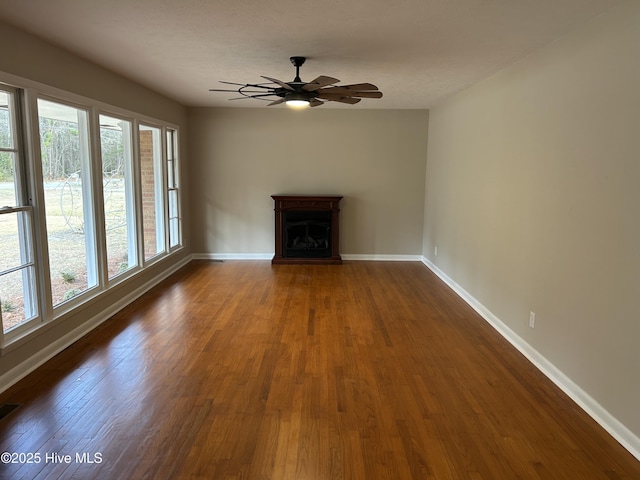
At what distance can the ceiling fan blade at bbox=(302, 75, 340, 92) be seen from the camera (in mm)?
3025

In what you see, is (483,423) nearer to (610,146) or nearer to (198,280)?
(610,146)

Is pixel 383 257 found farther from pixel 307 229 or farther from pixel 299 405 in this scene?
pixel 299 405

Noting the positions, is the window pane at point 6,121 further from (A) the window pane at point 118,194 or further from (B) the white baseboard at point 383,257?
(B) the white baseboard at point 383,257

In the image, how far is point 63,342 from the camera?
3.42 meters

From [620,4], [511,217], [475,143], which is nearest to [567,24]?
[620,4]

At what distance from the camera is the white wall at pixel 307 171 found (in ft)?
21.7

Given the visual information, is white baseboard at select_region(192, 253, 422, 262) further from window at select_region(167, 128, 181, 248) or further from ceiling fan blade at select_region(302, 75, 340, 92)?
ceiling fan blade at select_region(302, 75, 340, 92)

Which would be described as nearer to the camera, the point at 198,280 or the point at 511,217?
the point at 511,217

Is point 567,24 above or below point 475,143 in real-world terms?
above

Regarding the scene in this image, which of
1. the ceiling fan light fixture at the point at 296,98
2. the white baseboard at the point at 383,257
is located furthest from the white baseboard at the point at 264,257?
the ceiling fan light fixture at the point at 296,98

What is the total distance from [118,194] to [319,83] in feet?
8.60

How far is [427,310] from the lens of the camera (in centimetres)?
447

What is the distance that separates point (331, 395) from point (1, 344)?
86.3 inches

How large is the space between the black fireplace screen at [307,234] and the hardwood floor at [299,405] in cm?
234
